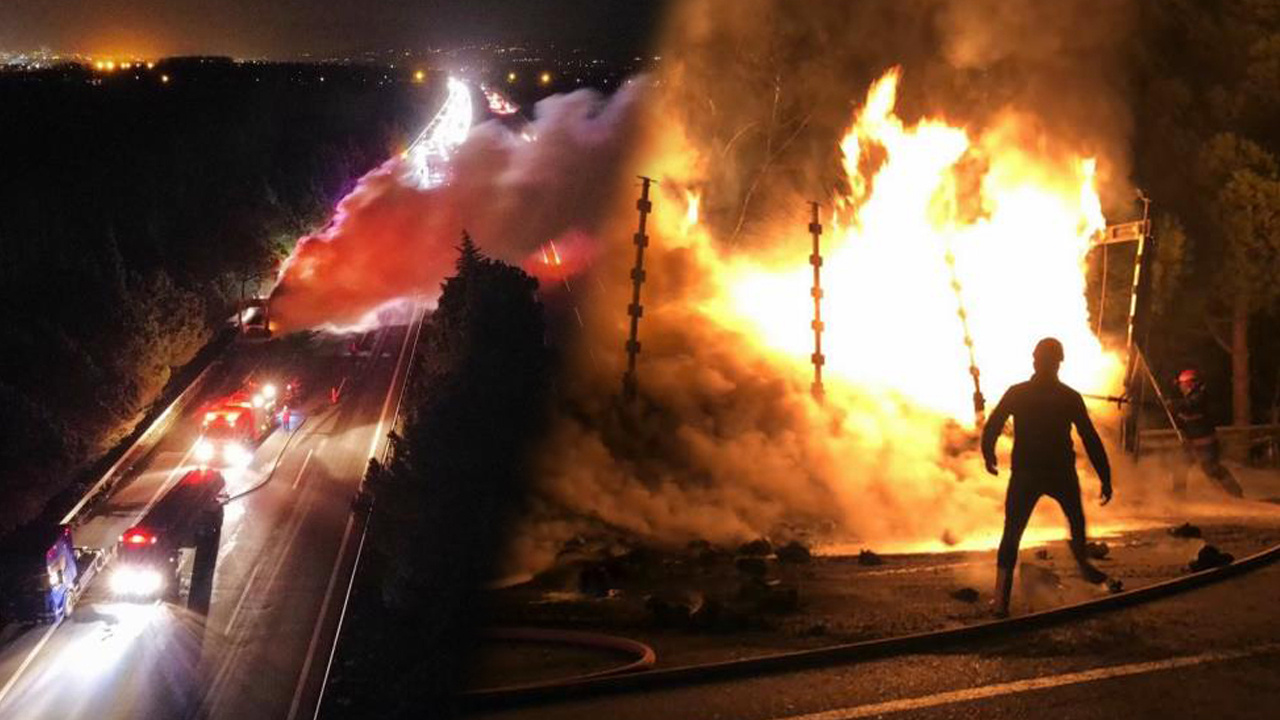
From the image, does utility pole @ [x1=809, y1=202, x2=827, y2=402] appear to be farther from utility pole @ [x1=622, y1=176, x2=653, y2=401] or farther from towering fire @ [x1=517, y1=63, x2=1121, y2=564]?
utility pole @ [x1=622, y1=176, x2=653, y2=401]

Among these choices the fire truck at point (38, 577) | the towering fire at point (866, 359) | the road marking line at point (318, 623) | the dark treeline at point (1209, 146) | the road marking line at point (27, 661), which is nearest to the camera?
the road marking line at point (318, 623)

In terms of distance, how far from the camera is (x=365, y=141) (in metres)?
65.8

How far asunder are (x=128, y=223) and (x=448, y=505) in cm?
3576

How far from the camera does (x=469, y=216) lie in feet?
116

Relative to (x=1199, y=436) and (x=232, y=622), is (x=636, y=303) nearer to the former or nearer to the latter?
(x=1199, y=436)

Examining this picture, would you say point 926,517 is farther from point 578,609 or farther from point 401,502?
point 401,502

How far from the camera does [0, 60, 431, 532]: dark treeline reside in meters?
31.4

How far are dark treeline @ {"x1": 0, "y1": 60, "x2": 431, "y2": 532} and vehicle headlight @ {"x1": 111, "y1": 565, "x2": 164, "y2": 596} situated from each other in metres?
11.6

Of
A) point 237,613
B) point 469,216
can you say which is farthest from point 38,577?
point 469,216

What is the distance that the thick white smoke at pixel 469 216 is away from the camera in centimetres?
2981

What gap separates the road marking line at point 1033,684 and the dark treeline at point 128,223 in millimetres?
25711

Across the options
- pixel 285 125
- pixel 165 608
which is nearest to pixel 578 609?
pixel 165 608

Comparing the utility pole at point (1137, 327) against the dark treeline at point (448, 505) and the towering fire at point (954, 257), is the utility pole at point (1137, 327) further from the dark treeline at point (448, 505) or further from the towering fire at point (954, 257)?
the dark treeline at point (448, 505)

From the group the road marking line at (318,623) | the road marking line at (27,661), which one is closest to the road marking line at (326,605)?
the road marking line at (318,623)
